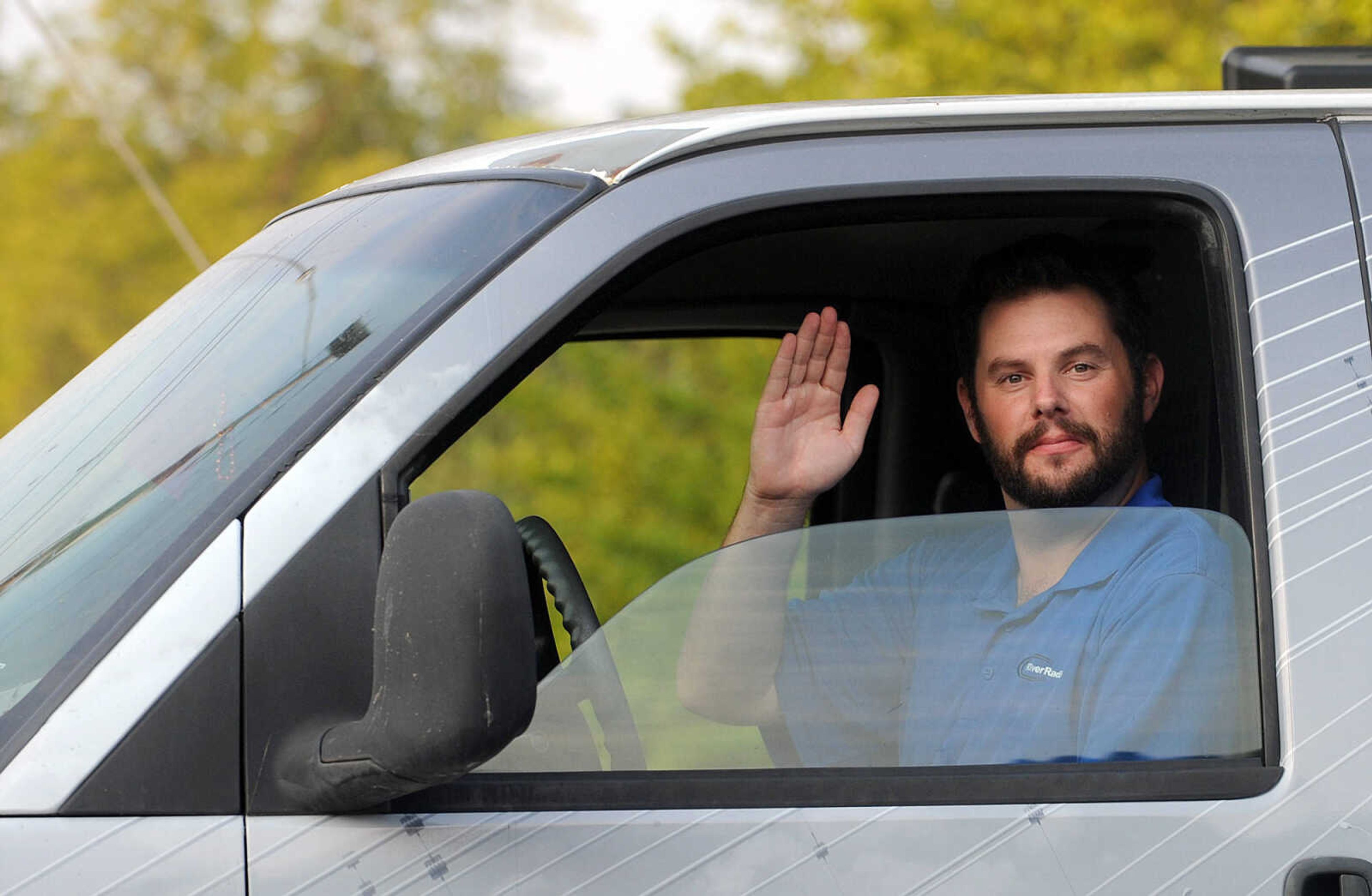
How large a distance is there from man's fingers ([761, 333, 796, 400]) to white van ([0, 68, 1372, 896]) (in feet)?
1.08

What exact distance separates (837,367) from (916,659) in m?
0.58

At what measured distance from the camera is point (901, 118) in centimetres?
165

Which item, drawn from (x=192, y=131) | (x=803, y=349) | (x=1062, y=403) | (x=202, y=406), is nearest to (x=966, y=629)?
(x=1062, y=403)

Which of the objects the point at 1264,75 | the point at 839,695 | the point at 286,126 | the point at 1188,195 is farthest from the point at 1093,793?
the point at 286,126

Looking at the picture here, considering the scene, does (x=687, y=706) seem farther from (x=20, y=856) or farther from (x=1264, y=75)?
(x=1264, y=75)

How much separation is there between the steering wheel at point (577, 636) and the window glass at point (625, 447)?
5.31 m

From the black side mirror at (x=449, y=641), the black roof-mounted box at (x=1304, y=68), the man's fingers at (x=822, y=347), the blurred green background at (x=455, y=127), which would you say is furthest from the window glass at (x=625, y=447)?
the black side mirror at (x=449, y=641)

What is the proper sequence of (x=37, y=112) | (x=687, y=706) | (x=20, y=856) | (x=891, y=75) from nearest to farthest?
(x=20, y=856) → (x=687, y=706) → (x=891, y=75) → (x=37, y=112)

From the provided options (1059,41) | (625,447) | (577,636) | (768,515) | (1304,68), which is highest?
(1059,41)

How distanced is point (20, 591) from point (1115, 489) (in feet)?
4.24

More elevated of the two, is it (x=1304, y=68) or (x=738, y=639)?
(x=1304, y=68)

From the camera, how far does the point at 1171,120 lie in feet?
5.44

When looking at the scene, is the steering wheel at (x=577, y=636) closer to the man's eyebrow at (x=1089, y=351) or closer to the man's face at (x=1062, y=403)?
the man's face at (x=1062, y=403)

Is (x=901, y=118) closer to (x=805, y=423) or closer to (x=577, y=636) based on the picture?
(x=805, y=423)
